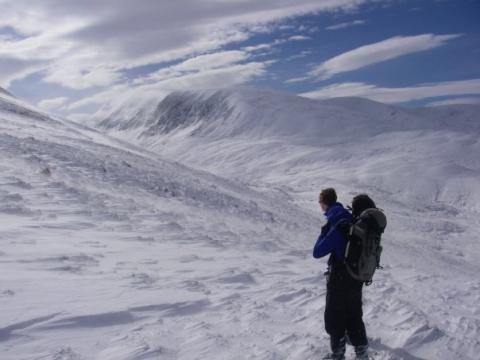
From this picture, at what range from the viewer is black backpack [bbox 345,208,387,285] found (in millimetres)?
5137

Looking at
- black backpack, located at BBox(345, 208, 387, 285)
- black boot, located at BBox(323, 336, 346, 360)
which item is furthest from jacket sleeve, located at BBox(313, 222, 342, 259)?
black boot, located at BBox(323, 336, 346, 360)

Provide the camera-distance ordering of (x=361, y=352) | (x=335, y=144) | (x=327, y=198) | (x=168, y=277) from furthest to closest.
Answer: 1. (x=335, y=144)
2. (x=168, y=277)
3. (x=361, y=352)
4. (x=327, y=198)

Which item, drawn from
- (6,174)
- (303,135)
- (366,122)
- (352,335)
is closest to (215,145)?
(303,135)

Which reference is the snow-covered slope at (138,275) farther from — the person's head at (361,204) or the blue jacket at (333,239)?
the person's head at (361,204)

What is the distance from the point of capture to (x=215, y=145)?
150m

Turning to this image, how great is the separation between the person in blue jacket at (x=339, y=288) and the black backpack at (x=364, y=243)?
0.30 ft

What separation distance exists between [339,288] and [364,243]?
626 mm

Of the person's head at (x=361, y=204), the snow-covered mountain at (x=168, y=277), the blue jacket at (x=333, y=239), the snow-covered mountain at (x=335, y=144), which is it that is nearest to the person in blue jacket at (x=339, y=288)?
the blue jacket at (x=333, y=239)

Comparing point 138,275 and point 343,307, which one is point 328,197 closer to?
point 343,307

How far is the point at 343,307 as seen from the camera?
5453 millimetres

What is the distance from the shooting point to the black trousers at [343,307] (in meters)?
5.40

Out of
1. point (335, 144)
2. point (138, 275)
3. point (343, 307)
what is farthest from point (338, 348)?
point (335, 144)

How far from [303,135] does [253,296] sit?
136 m

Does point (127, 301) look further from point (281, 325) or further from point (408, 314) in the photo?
point (408, 314)
